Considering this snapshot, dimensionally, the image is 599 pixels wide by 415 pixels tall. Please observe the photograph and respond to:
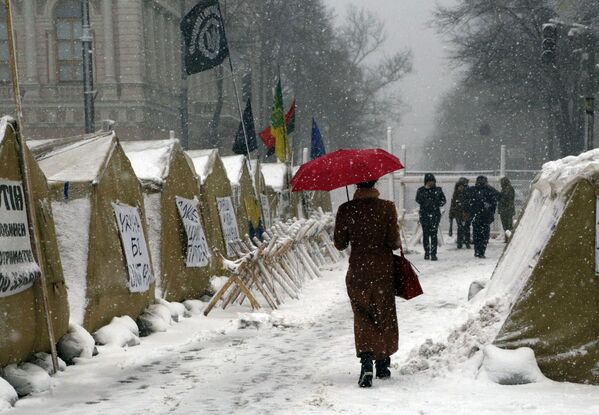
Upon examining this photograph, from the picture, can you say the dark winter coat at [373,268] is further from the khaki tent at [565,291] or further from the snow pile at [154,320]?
the snow pile at [154,320]

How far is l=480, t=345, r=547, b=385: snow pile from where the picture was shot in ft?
23.9

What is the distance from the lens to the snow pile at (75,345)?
895 cm

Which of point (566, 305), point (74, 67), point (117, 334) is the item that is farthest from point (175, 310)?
point (74, 67)

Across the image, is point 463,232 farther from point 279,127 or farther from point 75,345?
point 75,345

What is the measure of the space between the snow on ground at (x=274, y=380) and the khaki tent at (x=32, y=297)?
0.40m

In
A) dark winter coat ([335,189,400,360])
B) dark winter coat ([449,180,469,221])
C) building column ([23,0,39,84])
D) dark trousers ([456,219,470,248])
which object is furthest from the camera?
building column ([23,0,39,84])

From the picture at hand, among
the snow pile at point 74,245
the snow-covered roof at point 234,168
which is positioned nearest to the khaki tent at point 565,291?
the snow pile at point 74,245

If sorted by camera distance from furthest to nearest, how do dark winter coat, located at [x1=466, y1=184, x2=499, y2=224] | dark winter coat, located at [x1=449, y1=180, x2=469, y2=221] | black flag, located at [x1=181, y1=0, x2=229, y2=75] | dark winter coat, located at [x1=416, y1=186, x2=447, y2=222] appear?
dark winter coat, located at [x1=449, y1=180, x2=469, y2=221]
dark winter coat, located at [x1=466, y1=184, x2=499, y2=224]
dark winter coat, located at [x1=416, y1=186, x2=447, y2=222]
black flag, located at [x1=181, y1=0, x2=229, y2=75]

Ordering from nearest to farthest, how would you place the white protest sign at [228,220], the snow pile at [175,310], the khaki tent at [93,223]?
the khaki tent at [93,223]
the snow pile at [175,310]
the white protest sign at [228,220]

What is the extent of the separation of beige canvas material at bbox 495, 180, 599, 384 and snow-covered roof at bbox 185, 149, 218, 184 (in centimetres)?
842

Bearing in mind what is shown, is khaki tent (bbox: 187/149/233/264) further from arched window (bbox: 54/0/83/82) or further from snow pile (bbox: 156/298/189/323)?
arched window (bbox: 54/0/83/82)

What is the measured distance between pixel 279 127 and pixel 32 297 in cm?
1216

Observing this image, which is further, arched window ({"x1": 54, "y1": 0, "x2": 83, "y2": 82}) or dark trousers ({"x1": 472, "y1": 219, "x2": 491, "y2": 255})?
arched window ({"x1": 54, "y1": 0, "x2": 83, "y2": 82})

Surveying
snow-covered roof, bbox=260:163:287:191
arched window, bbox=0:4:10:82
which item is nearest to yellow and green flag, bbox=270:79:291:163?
snow-covered roof, bbox=260:163:287:191
